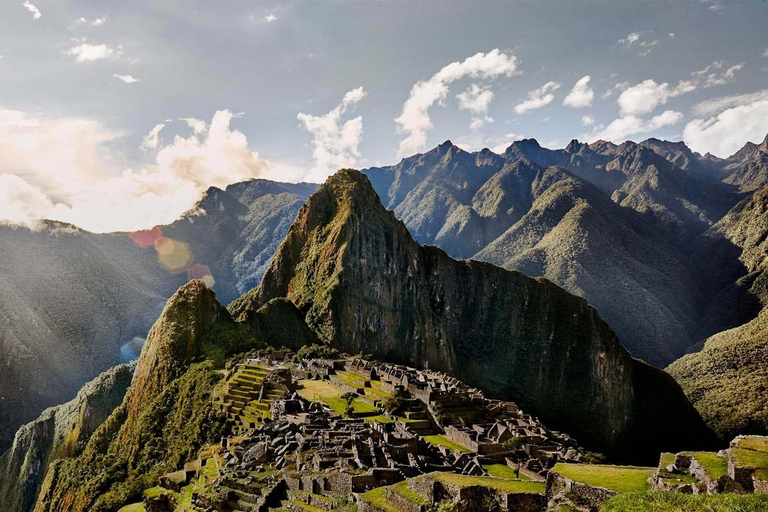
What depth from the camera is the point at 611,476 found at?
19.3 metres

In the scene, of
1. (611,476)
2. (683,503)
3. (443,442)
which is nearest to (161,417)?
(443,442)

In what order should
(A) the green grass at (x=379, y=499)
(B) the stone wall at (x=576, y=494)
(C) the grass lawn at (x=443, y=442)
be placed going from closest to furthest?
(B) the stone wall at (x=576, y=494), (A) the green grass at (x=379, y=499), (C) the grass lawn at (x=443, y=442)

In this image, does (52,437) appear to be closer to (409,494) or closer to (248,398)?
(248,398)

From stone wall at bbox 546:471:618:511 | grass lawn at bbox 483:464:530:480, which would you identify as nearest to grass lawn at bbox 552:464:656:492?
stone wall at bbox 546:471:618:511

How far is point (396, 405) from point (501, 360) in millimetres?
155055

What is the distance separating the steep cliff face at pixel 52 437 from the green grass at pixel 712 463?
101 meters

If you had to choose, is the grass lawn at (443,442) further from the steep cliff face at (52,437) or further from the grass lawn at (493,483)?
Result: the steep cliff face at (52,437)

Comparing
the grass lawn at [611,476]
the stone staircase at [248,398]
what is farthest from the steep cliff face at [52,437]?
the grass lawn at [611,476]

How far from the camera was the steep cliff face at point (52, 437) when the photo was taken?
100700 mm

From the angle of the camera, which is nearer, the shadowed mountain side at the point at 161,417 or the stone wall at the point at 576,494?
the stone wall at the point at 576,494

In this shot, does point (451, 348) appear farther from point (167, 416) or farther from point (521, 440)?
point (521, 440)

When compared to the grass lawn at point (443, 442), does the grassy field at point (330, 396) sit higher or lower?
higher

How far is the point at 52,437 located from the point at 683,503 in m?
135

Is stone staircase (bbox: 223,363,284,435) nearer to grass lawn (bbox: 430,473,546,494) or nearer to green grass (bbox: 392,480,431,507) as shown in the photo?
green grass (bbox: 392,480,431,507)
